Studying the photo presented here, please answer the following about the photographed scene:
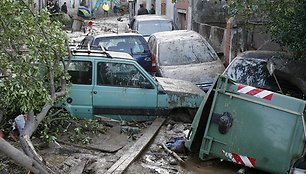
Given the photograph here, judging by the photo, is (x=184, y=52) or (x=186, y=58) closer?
(x=186, y=58)

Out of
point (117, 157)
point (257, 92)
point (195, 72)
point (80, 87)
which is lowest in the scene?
point (117, 157)

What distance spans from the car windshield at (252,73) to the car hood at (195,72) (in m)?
1.42

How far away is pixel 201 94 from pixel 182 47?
3616 mm

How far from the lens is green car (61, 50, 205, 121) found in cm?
885

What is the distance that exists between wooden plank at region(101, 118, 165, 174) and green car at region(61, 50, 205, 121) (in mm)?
361

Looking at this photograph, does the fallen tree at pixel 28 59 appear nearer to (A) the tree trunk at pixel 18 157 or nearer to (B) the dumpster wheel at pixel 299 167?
(A) the tree trunk at pixel 18 157

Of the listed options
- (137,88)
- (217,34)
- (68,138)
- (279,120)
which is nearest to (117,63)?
(137,88)

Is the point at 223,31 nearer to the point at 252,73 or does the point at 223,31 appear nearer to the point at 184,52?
the point at 184,52

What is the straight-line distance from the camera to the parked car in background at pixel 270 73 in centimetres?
882

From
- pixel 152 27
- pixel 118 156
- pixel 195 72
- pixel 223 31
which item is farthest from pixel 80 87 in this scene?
pixel 152 27

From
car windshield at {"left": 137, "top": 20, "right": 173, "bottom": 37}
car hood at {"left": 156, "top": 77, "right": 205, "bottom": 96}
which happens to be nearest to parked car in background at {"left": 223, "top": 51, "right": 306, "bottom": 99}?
car hood at {"left": 156, "top": 77, "right": 205, "bottom": 96}

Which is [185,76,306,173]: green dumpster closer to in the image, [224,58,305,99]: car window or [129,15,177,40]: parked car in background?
[224,58,305,99]: car window

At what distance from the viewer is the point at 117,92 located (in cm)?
904

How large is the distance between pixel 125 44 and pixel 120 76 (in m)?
4.12
